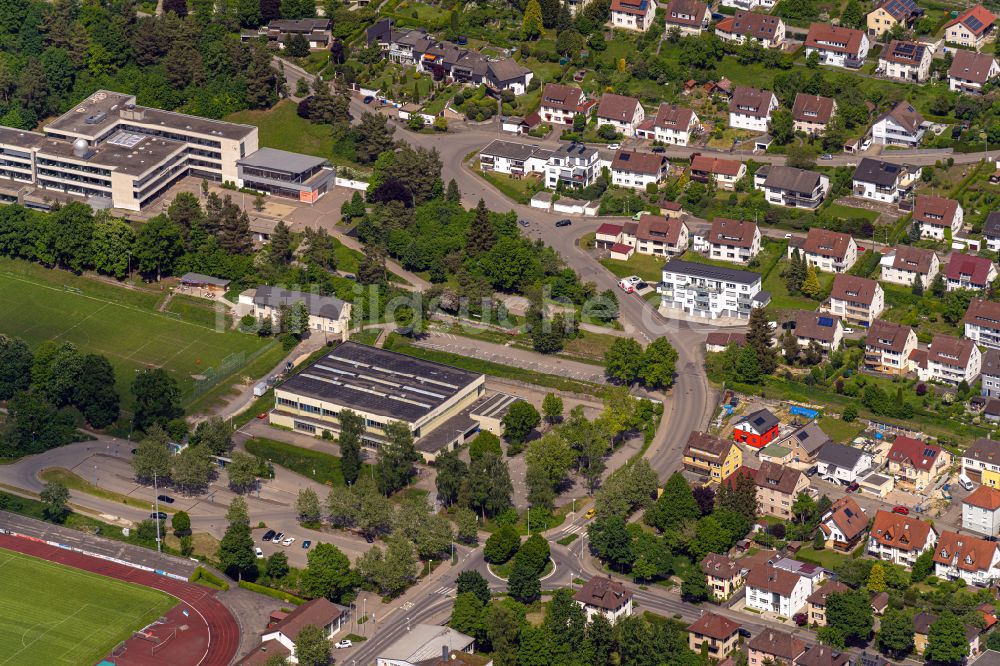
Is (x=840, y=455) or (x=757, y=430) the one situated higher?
(x=840, y=455)

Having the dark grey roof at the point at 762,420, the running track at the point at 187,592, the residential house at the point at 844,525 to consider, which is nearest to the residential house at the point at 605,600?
the residential house at the point at 844,525

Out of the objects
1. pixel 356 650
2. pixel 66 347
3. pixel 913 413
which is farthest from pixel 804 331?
pixel 66 347

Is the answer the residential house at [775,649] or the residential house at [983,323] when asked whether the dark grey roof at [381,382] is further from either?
the residential house at [983,323]

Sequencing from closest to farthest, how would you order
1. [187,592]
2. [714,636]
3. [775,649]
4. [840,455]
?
1. [775,649]
2. [714,636]
3. [187,592]
4. [840,455]

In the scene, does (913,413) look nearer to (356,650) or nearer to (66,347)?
(356,650)

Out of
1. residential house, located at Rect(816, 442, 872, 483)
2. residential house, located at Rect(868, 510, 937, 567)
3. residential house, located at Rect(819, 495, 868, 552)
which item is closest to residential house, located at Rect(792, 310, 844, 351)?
residential house, located at Rect(816, 442, 872, 483)

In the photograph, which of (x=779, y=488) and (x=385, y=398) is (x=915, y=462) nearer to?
(x=779, y=488)

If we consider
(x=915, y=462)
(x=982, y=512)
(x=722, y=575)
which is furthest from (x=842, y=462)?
(x=722, y=575)
